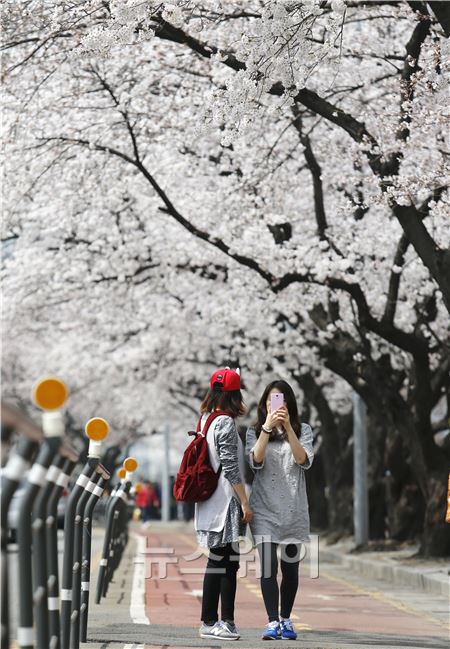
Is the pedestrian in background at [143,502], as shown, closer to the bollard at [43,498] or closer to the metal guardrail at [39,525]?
the metal guardrail at [39,525]

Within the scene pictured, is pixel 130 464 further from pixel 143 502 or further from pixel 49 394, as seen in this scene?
pixel 143 502

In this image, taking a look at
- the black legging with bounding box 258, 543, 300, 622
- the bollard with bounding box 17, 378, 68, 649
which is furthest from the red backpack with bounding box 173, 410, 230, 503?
the bollard with bounding box 17, 378, 68, 649

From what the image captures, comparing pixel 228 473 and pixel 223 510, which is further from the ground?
pixel 228 473

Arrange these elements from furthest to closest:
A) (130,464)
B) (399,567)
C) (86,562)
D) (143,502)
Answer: (143,502)
(399,567)
(130,464)
(86,562)

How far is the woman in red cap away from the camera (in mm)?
9203

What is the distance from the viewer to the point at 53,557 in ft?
21.6

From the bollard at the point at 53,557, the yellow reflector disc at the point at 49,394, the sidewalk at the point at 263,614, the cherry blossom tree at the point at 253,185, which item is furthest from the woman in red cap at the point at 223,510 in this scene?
the yellow reflector disc at the point at 49,394

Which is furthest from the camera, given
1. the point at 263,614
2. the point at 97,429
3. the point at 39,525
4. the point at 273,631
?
the point at 263,614

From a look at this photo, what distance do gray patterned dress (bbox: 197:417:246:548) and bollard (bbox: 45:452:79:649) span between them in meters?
2.29

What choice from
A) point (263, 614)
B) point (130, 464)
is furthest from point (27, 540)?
point (130, 464)

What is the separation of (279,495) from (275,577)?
1.73 ft

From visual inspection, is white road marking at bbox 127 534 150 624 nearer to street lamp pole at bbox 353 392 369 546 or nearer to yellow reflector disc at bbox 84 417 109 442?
yellow reflector disc at bbox 84 417 109 442

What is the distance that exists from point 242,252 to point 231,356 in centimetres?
1089

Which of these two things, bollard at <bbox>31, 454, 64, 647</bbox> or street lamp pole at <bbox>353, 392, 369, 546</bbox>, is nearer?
bollard at <bbox>31, 454, 64, 647</bbox>
